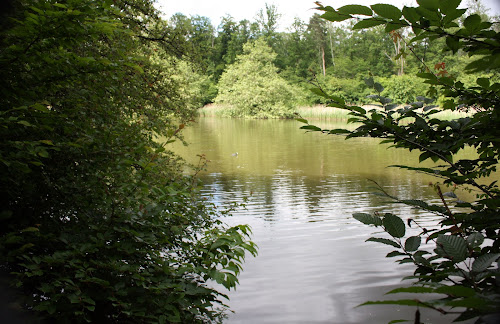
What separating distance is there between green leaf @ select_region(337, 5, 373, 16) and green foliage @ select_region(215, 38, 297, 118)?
3708cm

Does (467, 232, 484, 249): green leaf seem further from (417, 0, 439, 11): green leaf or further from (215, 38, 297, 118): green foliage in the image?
(215, 38, 297, 118): green foliage

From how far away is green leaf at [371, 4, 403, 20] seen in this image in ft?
3.60

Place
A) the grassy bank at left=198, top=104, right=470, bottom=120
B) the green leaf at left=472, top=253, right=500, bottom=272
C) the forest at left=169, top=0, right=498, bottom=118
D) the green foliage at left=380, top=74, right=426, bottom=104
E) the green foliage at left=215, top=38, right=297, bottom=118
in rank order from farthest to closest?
1. the green foliage at left=215, top=38, right=297, bottom=118
2. the forest at left=169, top=0, right=498, bottom=118
3. the green foliage at left=380, top=74, right=426, bottom=104
4. the grassy bank at left=198, top=104, right=470, bottom=120
5. the green leaf at left=472, top=253, right=500, bottom=272

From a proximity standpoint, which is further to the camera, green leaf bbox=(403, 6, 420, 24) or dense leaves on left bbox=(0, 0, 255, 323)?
dense leaves on left bbox=(0, 0, 255, 323)

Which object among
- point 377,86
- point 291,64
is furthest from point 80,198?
point 291,64

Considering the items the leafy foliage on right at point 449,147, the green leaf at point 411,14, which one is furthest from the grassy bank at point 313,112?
the green leaf at point 411,14

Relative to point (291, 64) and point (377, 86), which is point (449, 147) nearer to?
point (377, 86)

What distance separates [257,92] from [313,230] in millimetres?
33268

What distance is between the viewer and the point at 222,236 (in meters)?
3.17

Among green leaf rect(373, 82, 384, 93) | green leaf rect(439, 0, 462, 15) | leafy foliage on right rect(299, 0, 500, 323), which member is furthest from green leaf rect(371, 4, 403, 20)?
green leaf rect(373, 82, 384, 93)

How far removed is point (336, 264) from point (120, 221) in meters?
3.77

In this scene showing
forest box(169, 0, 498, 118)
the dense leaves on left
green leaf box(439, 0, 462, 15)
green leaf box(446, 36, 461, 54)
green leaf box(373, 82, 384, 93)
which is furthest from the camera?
forest box(169, 0, 498, 118)

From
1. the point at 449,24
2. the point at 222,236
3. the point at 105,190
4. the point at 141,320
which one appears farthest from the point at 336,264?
the point at 449,24

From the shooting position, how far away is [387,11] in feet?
3.66
